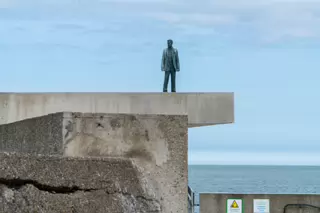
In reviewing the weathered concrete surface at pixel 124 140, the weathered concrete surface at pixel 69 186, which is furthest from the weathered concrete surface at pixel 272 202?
the weathered concrete surface at pixel 69 186

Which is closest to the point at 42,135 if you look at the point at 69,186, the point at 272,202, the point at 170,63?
the point at 69,186

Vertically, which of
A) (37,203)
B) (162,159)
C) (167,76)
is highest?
(167,76)

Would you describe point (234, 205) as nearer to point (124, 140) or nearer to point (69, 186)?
point (124, 140)

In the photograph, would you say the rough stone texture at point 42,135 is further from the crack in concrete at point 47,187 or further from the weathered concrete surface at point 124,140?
the crack in concrete at point 47,187

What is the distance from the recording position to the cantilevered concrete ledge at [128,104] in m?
9.65

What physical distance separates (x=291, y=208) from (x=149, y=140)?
44.4 ft

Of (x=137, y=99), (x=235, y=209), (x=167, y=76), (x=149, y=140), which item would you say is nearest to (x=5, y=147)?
(x=149, y=140)

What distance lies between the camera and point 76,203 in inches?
87.3

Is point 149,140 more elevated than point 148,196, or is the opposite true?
point 149,140

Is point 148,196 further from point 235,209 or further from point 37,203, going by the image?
point 235,209

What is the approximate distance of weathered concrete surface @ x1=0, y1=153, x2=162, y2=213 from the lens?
2156mm

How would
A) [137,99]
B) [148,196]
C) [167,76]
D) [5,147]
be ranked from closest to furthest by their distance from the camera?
[148,196]
[5,147]
[137,99]
[167,76]

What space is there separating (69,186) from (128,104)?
7.89 meters

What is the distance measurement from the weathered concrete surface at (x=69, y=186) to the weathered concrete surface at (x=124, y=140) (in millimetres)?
1884
